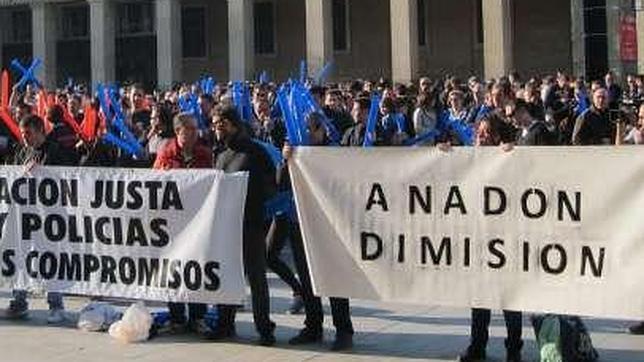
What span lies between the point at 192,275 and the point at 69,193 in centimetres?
147

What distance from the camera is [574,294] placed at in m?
7.88

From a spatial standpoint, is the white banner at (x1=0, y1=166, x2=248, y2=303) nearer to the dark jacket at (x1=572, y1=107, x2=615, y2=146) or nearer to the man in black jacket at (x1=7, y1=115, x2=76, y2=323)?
the man in black jacket at (x1=7, y1=115, x2=76, y2=323)

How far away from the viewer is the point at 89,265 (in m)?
9.95

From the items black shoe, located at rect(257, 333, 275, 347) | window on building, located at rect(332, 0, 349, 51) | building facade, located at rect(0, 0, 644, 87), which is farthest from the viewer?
window on building, located at rect(332, 0, 349, 51)

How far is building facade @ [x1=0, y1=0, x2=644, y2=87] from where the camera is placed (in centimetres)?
4841

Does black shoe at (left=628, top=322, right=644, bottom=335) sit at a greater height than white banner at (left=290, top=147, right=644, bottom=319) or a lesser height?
lesser

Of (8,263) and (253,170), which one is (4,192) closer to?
(8,263)

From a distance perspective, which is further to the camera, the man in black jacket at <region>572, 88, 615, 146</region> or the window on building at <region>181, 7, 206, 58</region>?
the window on building at <region>181, 7, 206, 58</region>

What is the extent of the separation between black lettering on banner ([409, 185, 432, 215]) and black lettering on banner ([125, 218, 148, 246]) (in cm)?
244

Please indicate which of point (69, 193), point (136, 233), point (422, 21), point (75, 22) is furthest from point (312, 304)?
point (75, 22)

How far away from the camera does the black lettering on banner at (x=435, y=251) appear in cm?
839

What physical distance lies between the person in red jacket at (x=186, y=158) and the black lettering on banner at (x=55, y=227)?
39.7 inches

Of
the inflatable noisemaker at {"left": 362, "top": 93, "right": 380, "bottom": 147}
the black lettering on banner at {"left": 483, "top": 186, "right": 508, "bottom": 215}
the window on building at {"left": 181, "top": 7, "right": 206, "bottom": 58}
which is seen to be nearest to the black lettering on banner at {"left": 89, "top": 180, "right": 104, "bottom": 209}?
the inflatable noisemaker at {"left": 362, "top": 93, "right": 380, "bottom": 147}

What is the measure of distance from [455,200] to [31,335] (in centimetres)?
407
